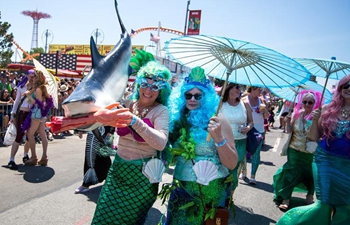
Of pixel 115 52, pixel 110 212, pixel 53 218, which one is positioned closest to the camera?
pixel 115 52

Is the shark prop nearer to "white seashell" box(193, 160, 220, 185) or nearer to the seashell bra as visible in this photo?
the seashell bra

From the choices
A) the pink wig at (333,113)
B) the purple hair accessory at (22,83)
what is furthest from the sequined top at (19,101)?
the pink wig at (333,113)

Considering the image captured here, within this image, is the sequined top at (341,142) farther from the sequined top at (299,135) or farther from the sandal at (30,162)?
the sandal at (30,162)

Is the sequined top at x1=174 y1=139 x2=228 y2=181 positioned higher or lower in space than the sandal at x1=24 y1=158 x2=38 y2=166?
higher

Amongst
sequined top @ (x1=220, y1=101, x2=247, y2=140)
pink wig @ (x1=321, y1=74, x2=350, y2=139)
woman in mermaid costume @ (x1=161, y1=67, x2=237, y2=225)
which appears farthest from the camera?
sequined top @ (x1=220, y1=101, x2=247, y2=140)

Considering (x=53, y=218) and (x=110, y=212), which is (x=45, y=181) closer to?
(x=53, y=218)

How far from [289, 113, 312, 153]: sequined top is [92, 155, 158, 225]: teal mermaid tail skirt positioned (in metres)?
3.02

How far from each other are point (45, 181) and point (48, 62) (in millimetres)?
24259

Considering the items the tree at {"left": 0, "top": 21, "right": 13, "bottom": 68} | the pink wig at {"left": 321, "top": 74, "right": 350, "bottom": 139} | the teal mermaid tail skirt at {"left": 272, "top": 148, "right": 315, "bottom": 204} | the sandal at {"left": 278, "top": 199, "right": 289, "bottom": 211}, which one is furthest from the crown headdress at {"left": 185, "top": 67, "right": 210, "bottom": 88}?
the tree at {"left": 0, "top": 21, "right": 13, "bottom": 68}

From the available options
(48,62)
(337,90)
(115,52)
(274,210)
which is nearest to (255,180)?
(274,210)

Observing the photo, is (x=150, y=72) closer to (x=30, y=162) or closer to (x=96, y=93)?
(x=96, y=93)

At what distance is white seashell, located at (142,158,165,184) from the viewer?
2273mm

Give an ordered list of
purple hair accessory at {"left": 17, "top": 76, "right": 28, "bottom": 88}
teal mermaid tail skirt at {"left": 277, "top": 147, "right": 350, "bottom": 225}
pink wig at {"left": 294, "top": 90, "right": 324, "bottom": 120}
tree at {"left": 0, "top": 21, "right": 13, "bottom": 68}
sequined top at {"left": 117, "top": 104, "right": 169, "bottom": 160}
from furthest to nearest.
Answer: tree at {"left": 0, "top": 21, "right": 13, "bottom": 68} < purple hair accessory at {"left": 17, "top": 76, "right": 28, "bottom": 88} < pink wig at {"left": 294, "top": 90, "right": 324, "bottom": 120} < teal mermaid tail skirt at {"left": 277, "top": 147, "right": 350, "bottom": 225} < sequined top at {"left": 117, "top": 104, "right": 169, "bottom": 160}

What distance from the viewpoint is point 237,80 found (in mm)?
3238
